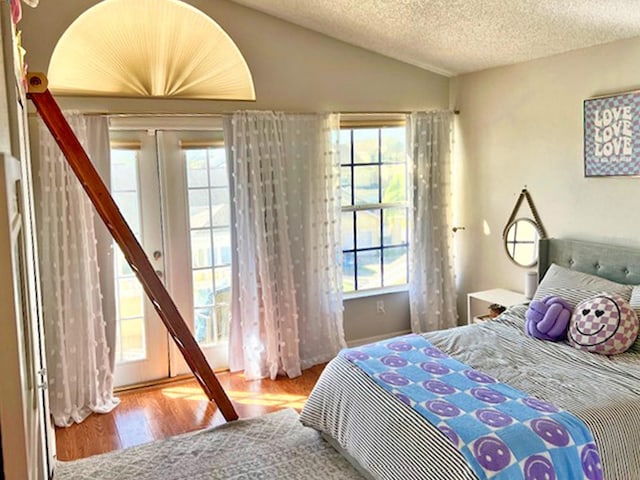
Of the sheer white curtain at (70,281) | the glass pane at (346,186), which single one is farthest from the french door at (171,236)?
the glass pane at (346,186)

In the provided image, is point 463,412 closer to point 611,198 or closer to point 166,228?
point 611,198

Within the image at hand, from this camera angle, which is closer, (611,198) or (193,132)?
(611,198)

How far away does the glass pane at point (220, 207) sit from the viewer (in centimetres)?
425

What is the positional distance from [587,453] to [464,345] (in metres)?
1.02

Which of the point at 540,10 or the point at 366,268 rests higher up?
the point at 540,10

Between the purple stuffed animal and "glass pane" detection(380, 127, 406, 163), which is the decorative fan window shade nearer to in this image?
"glass pane" detection(380, 127, 406, 163)

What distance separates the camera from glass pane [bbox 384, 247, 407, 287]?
5.01m

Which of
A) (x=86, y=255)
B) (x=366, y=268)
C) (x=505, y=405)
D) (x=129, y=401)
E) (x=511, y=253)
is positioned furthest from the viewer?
(x=366, y=268)

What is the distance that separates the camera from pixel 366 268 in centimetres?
491

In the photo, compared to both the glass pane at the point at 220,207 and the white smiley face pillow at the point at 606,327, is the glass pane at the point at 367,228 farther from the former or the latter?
the white smiley face pillow at the point at 606,327

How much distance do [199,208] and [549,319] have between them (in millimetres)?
2551

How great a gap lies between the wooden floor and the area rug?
16cm

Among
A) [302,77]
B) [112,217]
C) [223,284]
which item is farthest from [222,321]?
[302,77]

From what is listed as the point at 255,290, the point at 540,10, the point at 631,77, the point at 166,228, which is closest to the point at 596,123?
the point at 631,77
